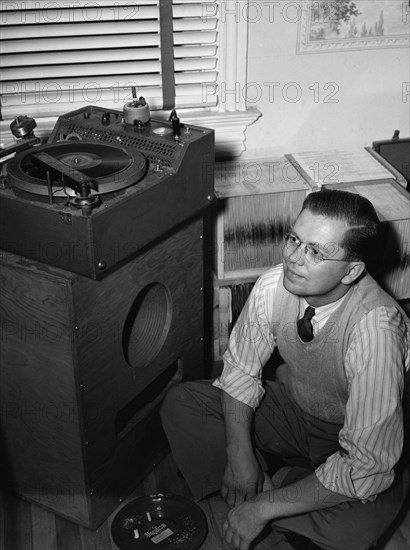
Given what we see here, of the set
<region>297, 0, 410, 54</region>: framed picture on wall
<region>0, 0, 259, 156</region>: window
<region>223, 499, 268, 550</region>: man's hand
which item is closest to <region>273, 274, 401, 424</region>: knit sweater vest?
<region>223, 499, 268, 550</region>: man's hand

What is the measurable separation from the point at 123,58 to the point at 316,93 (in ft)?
2.30

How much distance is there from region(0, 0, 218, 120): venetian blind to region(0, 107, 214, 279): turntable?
485 mm

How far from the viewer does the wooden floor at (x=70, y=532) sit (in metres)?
2.01

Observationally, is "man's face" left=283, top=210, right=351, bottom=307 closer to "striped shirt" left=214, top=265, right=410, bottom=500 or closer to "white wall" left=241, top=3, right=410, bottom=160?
"striped shirt" left=214, top=265, right=410, bottom=500

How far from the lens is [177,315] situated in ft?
6.97

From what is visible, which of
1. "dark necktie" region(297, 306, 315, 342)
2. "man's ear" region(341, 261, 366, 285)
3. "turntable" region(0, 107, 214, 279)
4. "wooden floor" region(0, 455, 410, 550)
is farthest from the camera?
"wooden floor" region(0, 455, 410, 550)

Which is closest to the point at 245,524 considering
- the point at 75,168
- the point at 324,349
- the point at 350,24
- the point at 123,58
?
the point at 324,349

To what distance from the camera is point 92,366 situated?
1807 mm

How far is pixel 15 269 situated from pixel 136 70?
1.05 metres

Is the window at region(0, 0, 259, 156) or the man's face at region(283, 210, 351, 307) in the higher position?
the window at region(0, 0, 259, 156)

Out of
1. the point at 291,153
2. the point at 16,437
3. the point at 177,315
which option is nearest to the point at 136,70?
the point at 291,153

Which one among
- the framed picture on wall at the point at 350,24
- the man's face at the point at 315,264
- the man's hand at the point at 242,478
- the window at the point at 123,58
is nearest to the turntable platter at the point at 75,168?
the man's face at the point at 315,264

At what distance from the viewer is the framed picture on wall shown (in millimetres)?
2465

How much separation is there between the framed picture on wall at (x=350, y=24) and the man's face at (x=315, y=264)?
104cm
